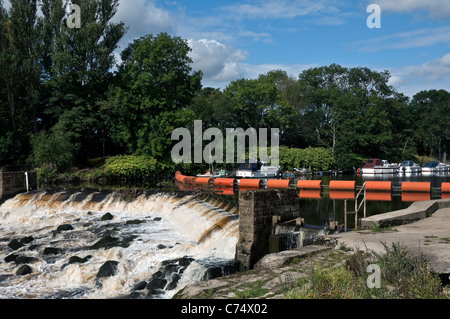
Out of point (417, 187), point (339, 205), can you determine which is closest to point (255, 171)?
point (417, 187)

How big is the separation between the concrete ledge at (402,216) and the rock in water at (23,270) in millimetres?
10674

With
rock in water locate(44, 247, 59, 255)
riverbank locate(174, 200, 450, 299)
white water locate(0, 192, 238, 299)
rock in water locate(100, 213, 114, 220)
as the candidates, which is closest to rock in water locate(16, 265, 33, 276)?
white water locate(0, 192, 238, 299)

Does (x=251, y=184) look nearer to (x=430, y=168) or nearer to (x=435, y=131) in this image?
(x=430, y=168)

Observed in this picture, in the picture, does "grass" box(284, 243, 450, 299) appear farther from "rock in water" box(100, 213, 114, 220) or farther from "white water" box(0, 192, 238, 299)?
"rock in water" box(100, 213, 114, 220)

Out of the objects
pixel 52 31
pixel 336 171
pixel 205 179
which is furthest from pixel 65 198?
pixel 336 171

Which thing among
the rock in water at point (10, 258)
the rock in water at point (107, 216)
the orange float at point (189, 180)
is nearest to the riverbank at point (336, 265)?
the rock in water at point (10, 258)

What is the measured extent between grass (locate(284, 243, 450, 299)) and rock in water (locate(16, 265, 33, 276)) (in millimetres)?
9807

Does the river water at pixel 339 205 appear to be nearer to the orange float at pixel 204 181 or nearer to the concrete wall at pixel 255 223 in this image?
the concrete wall at pixel 255 223

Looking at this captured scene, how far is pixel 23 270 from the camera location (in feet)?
42.0

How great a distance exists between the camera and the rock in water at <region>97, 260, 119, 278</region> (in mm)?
12148

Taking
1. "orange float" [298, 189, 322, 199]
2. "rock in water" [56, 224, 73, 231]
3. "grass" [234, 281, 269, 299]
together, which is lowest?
"rock in water" [56, 224, 73, 231]

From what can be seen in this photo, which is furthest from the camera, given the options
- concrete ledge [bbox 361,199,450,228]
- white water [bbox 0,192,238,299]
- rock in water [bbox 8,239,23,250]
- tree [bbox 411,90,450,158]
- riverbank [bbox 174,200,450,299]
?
tree [bbox 411,90,450,158]

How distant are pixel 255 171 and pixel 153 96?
43.3 ft

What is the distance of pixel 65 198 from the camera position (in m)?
24.1
